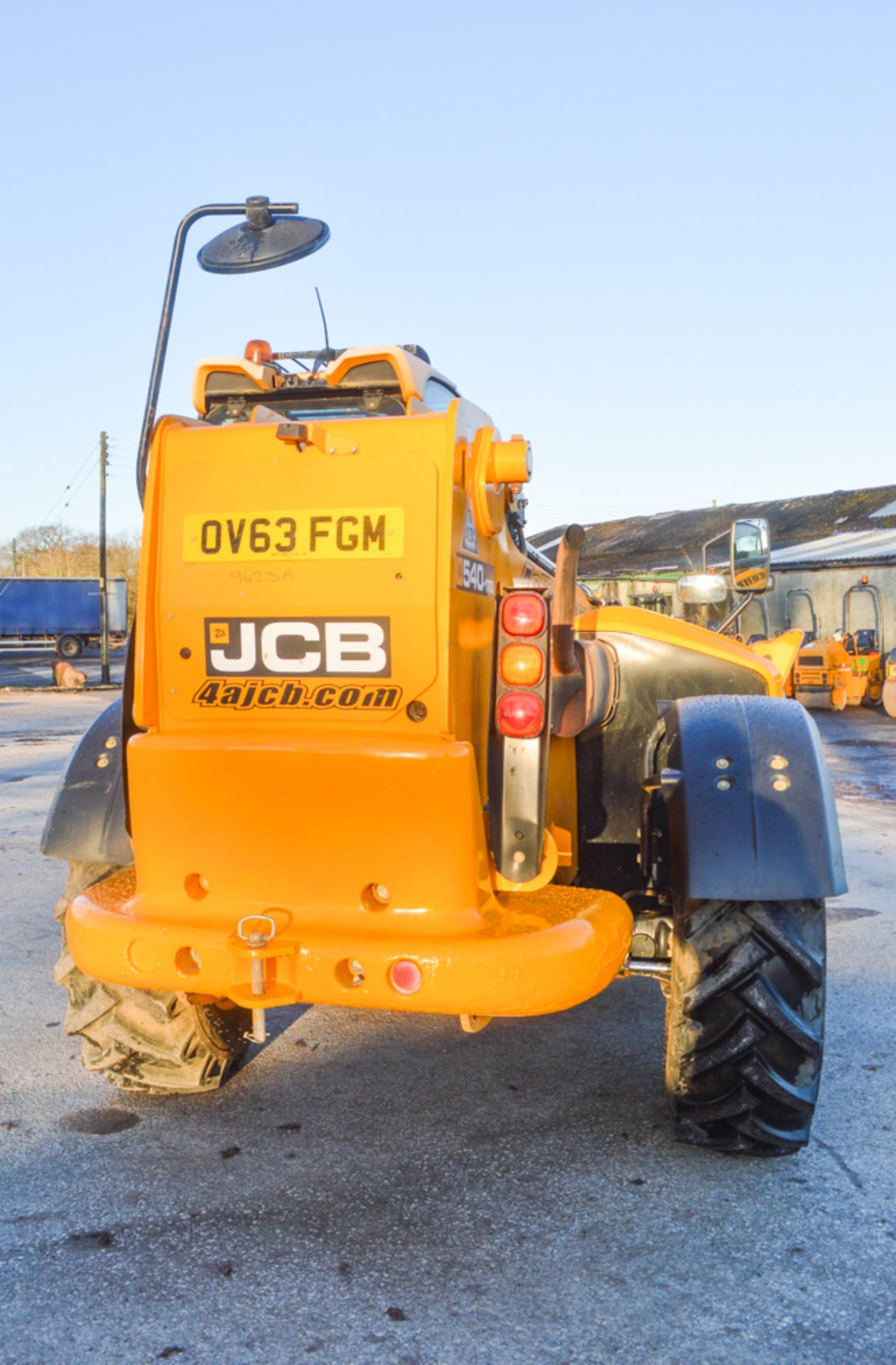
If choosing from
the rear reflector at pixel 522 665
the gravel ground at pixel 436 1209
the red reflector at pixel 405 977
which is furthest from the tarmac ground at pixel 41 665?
the red reflector at pixel 405 977

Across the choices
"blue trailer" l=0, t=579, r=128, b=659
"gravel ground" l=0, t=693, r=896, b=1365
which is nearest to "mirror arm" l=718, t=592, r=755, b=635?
"gravel ground" l=0, t=693, r=896, b=1365

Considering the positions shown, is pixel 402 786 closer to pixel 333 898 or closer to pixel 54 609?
→ pixel 333 898

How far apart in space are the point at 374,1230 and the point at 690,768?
1.44m

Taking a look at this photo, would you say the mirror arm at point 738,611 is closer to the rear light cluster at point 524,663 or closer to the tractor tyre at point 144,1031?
the rear light cluster at point 524,663

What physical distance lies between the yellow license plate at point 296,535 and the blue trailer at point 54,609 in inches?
1634

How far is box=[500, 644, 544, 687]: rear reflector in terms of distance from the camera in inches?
114

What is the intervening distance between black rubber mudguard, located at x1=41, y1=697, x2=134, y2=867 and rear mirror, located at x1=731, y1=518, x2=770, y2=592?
2.49m

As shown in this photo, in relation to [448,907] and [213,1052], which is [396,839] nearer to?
[448,907]

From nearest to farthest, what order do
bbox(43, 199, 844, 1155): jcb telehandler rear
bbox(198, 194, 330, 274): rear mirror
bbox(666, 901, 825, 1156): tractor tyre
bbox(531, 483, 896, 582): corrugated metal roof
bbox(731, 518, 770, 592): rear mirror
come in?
bbox(43, 199, 844, 1155): jcb telehandler rear
bbox(666, 901, 825, 1156): tractor tyre
bbox(198, 194, 330, 274): rear mirror
bbox(731, 518, 770, 592): rear mirror
bbox(531, 483, 896, 582): corrugated metal roof

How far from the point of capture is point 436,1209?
2871 mm

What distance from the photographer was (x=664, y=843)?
3443mm

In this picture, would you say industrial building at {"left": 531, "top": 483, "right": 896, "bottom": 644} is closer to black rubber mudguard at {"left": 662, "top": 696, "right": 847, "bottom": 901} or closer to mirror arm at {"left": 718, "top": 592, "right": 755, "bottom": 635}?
mirror arm at {"left": 718, "top": 592, "right": 755, "bottom": 635}

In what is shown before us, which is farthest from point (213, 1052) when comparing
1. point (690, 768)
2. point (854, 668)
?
point (854, 668)

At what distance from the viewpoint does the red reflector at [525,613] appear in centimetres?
287
